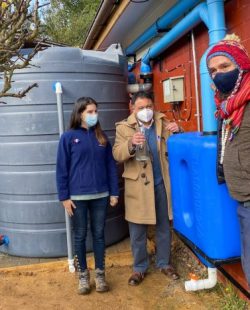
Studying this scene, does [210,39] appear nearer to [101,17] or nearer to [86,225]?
[86,225]

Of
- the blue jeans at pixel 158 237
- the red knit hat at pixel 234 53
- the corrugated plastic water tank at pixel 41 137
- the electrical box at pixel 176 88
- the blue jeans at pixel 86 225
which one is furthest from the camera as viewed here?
the electrical box at pixel 176 88

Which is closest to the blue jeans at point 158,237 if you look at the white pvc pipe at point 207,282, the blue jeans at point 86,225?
the blue jeans at point 86,225

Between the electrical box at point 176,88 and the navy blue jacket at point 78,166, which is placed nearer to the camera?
the navy blue jacket at point 78,166

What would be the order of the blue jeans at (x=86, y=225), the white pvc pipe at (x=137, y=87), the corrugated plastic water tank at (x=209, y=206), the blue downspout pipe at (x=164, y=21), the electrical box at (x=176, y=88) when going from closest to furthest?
the corrugated plastic water tank at (x=209, y=206)
the blue jeans at (x=86, y=225)
the blue downspout pipe at (x=164, y=21)
the electrical box at (x=176, y=88)
the white pvc pipe at (x=137, y=87)

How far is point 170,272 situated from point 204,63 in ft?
6.23

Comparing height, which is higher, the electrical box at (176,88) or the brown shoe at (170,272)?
the electrical box at (176,88)

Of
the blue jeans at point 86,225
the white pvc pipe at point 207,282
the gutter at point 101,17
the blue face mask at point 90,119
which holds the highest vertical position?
the gutter at point 101,17

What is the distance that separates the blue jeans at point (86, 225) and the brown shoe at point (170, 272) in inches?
24.3

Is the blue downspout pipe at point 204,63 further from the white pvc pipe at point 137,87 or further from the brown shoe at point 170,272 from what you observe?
the white pvc pipe at point 137,87

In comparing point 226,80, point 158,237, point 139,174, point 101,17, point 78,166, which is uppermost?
point 101,17

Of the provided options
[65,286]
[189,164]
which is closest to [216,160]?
[189,164]

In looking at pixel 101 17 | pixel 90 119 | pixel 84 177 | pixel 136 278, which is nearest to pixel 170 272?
pixel 136 278

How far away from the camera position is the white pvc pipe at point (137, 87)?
15.8 ft

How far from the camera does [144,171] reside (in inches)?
133
